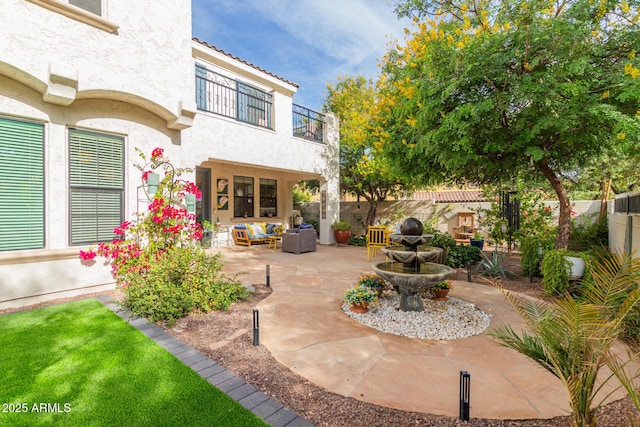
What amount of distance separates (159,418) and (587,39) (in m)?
7.34

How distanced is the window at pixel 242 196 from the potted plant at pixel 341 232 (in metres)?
4.19

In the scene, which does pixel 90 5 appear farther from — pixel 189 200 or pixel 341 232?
pixel 341 232

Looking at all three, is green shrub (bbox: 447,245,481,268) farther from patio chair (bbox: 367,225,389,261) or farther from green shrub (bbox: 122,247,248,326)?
green shrub (bbox: 122,247,248,326)

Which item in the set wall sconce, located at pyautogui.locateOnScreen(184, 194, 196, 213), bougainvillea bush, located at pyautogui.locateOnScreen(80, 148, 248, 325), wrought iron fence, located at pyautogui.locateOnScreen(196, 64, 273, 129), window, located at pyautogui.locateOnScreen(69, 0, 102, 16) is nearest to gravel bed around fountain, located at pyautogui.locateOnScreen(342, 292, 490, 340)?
bougainvillea bush, located at pyautogui.locateOnScreen(80, 148, 248, 325)

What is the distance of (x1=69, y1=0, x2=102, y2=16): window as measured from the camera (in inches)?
218

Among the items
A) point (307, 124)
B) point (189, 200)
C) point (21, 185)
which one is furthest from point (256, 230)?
point (21, 185)

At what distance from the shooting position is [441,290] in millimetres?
5746

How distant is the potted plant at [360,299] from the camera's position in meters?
5.04

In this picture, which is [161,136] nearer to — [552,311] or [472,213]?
[552,311]

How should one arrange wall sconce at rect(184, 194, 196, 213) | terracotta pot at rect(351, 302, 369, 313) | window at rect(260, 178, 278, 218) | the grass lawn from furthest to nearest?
window at rect(260, 178, 278, 218), wall sconce at rect(184, 194, 196, 213), terracotta pot at rect(351, 302, 369, 313), the grass lawn

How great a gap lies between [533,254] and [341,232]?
7.83 metres

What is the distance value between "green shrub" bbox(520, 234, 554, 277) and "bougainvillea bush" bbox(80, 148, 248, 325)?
263 inches

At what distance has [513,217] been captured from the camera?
9453 millimetres

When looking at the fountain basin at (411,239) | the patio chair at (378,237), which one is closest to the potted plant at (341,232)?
the patio chair at (378,237)
